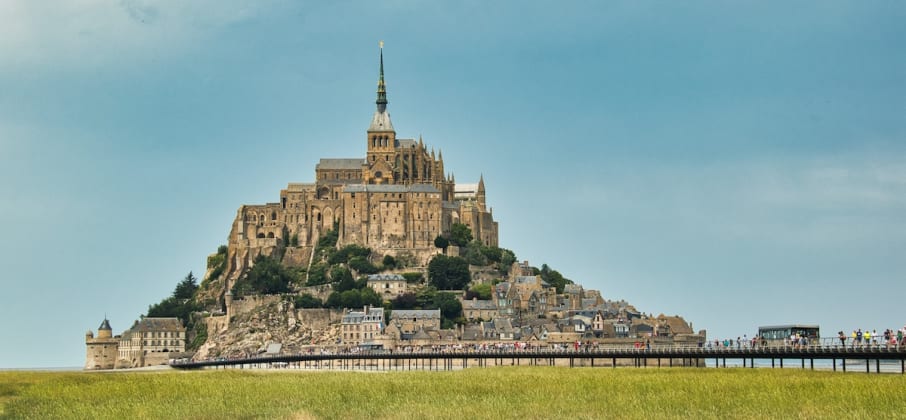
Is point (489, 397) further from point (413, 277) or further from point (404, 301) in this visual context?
point (413, 277)

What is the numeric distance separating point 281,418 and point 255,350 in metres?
82.2

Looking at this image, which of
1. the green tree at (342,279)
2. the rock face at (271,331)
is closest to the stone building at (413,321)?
the rock face at (271,331)

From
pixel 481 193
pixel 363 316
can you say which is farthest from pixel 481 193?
pixel 363 316

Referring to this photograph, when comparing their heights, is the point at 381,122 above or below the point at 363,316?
above

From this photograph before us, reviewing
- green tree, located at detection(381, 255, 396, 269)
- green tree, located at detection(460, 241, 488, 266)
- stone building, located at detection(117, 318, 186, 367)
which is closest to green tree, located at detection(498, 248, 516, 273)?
green tree, located at detection(460, 241, 488, 266)

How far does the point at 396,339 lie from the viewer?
120938mm

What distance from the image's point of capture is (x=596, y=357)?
8381 centimetres

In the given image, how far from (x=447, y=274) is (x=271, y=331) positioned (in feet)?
73.0

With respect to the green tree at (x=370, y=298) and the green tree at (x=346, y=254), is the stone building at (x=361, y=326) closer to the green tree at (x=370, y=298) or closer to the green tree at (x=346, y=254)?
the green tree at (x=370, y=298)

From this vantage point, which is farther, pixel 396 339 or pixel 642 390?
pixel 396 339

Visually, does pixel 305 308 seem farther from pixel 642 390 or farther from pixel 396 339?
pixel 642 390

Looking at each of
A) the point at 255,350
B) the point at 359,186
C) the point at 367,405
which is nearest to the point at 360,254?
the point at 359,186

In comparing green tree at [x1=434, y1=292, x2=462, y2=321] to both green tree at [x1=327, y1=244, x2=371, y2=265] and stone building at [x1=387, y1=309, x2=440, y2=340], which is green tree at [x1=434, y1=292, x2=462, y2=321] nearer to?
stone building at [x1=387, y1=309, x2=440, y2=340]

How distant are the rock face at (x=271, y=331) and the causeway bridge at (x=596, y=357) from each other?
7684mm
